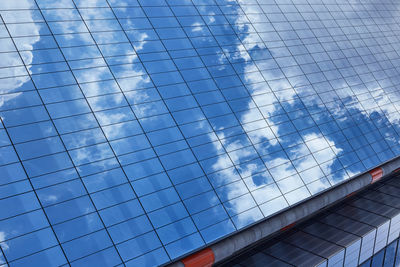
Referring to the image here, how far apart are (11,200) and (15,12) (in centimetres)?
1212

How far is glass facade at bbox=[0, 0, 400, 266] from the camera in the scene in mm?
19500

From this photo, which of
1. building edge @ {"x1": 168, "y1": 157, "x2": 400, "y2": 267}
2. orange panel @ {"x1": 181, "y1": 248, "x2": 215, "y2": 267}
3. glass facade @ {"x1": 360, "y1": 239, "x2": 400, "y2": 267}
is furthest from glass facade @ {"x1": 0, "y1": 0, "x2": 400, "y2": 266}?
glass facade @ {"x1": 360, "y1": 239, "x2": 400, "y2": 267}

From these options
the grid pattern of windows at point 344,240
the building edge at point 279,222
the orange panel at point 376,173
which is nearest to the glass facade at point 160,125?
the building edge at point 279,222

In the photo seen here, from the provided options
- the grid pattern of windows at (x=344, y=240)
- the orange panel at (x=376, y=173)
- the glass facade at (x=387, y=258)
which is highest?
the orange panel at (x=376, y=173)

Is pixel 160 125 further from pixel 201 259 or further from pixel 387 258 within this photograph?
pixel 387 258

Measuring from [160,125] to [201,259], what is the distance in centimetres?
854

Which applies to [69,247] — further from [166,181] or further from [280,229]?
[280,229]

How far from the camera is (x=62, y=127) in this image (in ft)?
70.7

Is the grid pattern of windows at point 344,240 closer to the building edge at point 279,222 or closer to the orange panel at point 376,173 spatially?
the building edge at point 279,222

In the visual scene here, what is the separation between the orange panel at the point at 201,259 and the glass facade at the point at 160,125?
1.98ft

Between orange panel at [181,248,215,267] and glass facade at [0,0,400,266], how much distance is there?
0.60 meters

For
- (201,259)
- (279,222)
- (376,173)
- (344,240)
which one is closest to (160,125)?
(201,259)

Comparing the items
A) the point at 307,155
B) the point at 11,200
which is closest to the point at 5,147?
the point at 11,200

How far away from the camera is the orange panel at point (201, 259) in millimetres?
20859
